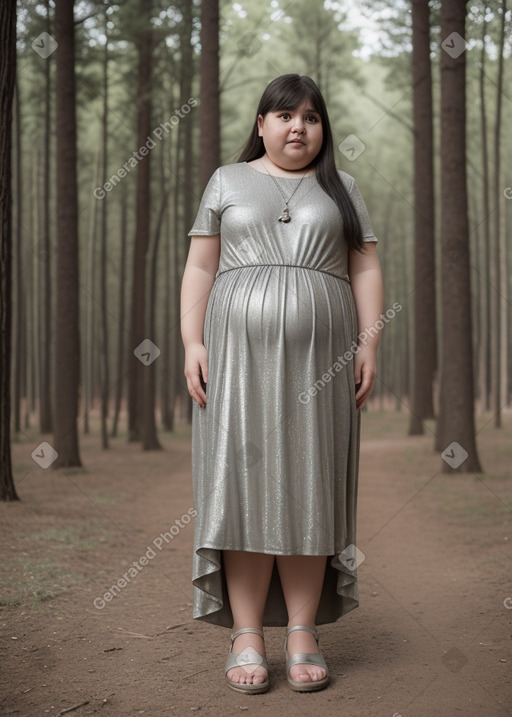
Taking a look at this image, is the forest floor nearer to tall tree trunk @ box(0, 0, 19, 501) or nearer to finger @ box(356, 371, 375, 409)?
tall tree trunk @ box(0, 0, 19, 501)

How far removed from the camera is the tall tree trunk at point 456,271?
877 cm

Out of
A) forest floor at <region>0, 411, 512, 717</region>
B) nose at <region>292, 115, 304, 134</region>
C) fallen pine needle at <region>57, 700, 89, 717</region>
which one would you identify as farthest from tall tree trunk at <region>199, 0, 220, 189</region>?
fallen pine needle at <region>57, 700, 89, 717</region>

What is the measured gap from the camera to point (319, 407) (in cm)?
296

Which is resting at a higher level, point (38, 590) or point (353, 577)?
point (353, 577)

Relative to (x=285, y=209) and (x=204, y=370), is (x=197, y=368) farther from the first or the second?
(x=285, y=209)

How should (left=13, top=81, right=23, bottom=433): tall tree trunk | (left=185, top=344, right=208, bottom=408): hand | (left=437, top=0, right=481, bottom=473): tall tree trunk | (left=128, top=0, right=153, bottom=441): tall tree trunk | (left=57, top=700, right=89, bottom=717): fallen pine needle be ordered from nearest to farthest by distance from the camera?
(left=57, top=700, right=89, bottom=717): fallen pine needle
(left=185, top=344, right=208, bottom=408): hand
(left=437, top=0, right=481, bottom=473): tall tree trunk
(left=128, top=0, right=153, bottom=441): tall tree trunk
(left=13, top=81, right=23, bottom=433): tall tree trunk

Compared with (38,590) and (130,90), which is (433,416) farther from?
(38,590)

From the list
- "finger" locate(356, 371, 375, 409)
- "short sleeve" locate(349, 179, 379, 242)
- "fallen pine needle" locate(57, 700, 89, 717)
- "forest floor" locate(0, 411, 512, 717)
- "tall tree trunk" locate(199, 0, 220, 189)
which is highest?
"tall tree trunk" locate(199, 0, 220, 189)

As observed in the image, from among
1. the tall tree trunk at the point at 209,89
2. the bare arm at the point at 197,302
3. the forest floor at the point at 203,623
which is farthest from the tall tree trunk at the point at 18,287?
the bare arm at the point at 197,302

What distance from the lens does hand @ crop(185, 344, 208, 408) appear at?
122 inches

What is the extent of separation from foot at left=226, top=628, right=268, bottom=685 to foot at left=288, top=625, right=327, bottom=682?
112 mm

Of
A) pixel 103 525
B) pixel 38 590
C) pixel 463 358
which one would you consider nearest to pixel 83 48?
pixel 463 358

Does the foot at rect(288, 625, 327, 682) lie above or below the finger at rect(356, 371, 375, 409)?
below

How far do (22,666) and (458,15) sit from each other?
7.79 metres
